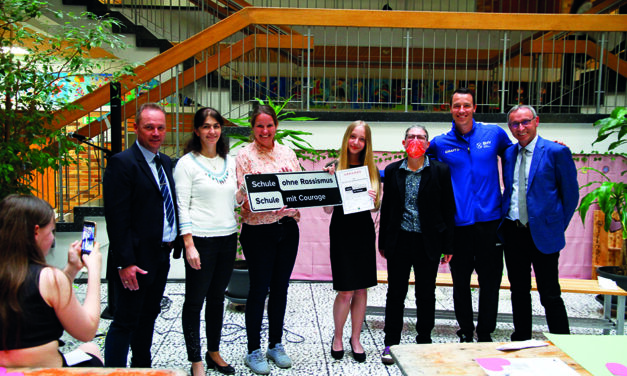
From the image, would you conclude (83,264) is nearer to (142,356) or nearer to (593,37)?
(142,356)

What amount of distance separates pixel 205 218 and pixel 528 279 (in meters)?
2.09

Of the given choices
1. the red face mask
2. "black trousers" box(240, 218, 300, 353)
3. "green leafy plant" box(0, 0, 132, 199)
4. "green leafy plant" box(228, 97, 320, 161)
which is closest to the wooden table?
"black trousers" box(240, 218, 300, 353)

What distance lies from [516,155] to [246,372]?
221 cm

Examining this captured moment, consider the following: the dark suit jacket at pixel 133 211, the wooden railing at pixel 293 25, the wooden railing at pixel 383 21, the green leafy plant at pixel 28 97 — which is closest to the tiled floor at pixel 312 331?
the dark suit jacket at pixel 133 211

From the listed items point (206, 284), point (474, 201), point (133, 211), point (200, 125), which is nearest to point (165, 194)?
point (133, 211)

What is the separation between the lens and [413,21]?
4.61 meters

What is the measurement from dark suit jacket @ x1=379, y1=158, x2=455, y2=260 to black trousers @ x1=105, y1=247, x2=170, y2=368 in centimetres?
135

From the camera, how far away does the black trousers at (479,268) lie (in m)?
2.91

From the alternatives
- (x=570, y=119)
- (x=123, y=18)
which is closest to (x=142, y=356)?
(x=570, y=119)

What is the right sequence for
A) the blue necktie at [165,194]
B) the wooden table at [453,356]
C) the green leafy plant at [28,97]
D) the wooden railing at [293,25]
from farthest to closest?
1. the wooden railing at [293,25]
2. the green leafy plant at [28,97]
3. the blue necktie at [165,194]
4. the wooden table at [453,356]

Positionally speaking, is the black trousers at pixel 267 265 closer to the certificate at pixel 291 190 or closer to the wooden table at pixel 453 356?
the certificate at pixel 291 190

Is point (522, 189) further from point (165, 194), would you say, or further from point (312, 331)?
point (165, 194)

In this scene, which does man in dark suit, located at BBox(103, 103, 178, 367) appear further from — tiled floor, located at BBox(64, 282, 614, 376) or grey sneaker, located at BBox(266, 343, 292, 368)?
grey sneaker, located at BBox(266, 343, 292, 368)

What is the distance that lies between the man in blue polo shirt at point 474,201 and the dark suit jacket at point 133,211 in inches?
71.1
